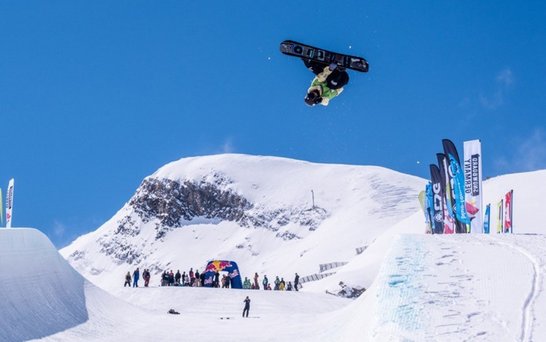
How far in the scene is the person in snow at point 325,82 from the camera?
17.9 meters

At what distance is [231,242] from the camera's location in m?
103

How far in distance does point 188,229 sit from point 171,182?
15.9 metres

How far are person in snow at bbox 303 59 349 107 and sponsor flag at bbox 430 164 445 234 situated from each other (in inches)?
569

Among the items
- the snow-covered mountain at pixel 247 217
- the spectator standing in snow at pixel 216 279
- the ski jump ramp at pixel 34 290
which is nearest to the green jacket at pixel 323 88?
the ski jump ramp at pixel 34 290

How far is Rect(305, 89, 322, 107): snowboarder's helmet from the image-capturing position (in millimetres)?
18016

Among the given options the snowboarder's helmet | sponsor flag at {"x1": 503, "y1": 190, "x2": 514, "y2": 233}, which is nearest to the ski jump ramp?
the snowboarder's helmet

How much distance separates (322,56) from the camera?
17828 mm

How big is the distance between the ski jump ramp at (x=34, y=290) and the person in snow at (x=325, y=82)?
31.2 ft

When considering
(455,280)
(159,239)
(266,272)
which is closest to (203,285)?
(455,280)

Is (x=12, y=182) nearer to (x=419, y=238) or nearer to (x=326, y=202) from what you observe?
(x=419, y=238)

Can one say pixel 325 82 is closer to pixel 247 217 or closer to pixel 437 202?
pixel 437 202

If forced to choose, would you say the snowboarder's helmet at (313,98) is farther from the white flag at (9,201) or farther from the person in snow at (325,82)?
the white flag at (9,201)

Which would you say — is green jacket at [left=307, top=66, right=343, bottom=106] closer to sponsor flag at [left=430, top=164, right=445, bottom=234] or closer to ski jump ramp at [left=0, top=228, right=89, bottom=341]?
ski jump ramp at [left=0, top=228, right=89, bottom=341]

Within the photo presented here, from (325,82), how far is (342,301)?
15742 millimetres
